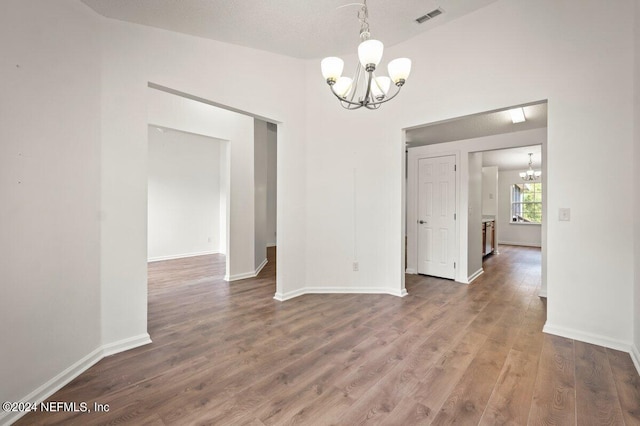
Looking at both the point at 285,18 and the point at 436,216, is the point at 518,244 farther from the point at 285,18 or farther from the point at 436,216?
the point at 285,18

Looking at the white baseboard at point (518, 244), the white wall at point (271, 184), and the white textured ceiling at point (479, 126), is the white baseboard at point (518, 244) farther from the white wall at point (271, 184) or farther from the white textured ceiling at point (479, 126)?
the white wall at point (271, 184)

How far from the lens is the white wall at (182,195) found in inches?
259

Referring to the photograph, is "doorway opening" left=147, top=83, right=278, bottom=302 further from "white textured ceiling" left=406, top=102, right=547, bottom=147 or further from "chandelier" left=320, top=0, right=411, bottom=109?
"white textured ceiling" left=406, top=102, right=547, bottom=147

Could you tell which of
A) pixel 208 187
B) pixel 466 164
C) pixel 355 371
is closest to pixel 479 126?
pixel 466 164

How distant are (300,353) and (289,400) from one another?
58 centimetres

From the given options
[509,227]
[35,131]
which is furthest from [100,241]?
[509,227]

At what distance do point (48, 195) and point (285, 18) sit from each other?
259 centimetres

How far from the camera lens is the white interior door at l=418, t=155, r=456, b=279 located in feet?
15.3

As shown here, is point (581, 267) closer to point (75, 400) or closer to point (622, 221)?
point (622, 221)

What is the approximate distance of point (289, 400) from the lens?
5.71 ft

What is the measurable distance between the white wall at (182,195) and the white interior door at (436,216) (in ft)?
17.0

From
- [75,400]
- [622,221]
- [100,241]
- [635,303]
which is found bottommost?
[75,400]

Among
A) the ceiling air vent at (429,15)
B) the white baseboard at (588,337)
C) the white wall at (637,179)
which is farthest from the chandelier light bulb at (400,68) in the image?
the white baseboard at (588,337)

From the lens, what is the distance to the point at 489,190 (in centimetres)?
830
